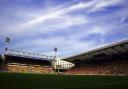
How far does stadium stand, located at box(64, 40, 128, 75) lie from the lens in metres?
53.4

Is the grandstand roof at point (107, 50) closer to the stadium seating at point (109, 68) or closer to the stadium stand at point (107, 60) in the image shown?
the stadium stand at point (107, 60)

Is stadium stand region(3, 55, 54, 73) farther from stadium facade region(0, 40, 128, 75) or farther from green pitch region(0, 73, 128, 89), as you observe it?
green pitch region(0, 73, 128, 89)

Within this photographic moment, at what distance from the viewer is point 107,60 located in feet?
205

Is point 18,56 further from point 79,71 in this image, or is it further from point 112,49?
point 112,49

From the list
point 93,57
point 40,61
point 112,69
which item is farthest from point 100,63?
point 40,61

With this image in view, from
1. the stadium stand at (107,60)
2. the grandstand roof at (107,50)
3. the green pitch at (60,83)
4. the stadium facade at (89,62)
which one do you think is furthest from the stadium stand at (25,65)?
the green pitch at (60,83)

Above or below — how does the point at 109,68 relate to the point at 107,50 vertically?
below

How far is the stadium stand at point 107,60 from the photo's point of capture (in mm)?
53378

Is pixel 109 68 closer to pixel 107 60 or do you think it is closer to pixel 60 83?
pixel 107 60

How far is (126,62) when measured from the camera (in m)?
54.8

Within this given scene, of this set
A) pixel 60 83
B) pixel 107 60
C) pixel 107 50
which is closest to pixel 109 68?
pixel 107 50

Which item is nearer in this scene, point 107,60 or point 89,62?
point 107,60

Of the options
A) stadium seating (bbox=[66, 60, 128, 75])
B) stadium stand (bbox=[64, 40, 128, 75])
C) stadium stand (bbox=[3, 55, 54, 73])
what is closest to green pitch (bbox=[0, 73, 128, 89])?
stadium stand (bbox=[64, 40, 128, 75])

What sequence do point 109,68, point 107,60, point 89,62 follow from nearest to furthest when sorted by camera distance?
point 109,68, point 107,60, point 89,62
